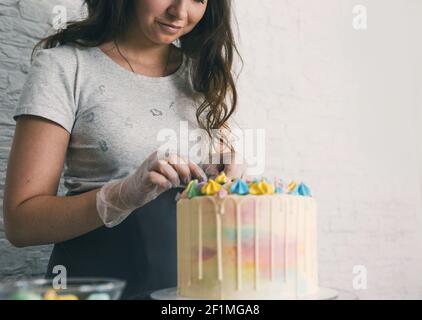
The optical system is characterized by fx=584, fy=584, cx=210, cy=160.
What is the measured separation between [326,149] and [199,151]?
3.69ft

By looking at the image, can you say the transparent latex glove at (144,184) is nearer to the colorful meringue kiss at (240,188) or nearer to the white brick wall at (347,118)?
the colorful meringue kiss at (240,188)

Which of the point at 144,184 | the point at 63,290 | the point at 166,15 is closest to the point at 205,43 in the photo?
the point at 166,15

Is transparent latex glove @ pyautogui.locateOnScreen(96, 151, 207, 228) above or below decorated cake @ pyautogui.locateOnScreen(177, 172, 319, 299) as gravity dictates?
above

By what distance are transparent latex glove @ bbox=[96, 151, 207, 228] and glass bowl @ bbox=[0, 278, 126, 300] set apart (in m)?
0.29

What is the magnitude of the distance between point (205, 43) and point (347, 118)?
48.0 inches

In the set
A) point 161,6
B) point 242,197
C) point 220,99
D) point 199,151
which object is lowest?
point 242,197

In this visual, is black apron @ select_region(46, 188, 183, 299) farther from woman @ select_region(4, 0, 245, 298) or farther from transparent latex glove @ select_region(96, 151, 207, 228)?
transparent latex glove @ select_region(96, 151, 207, 228)

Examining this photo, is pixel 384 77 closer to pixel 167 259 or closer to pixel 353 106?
pixel 353 106

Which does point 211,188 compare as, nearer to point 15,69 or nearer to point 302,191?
point 302,191

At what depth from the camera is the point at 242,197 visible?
3.03 ft

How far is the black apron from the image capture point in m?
1.20

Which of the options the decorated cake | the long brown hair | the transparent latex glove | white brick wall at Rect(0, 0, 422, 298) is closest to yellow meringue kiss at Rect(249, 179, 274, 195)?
the decorated cake

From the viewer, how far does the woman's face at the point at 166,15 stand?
4.37 feet
